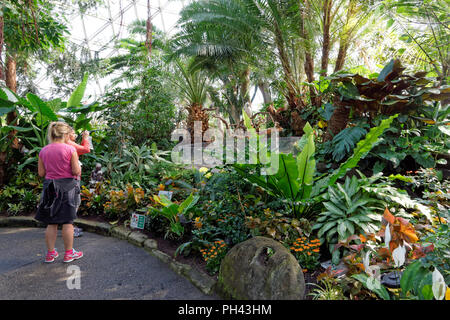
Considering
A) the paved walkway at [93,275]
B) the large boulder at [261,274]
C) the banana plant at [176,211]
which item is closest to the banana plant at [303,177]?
the banana plant at [176,211]

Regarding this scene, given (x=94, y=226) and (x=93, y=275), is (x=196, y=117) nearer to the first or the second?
(x=94, y=226)

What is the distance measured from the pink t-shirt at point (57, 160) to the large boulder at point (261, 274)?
1.79 metres

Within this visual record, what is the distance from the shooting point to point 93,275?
2518 mm

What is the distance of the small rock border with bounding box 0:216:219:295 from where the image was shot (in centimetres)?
230

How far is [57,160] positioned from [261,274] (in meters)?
2.16

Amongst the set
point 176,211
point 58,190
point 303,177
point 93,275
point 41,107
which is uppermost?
point 41,107

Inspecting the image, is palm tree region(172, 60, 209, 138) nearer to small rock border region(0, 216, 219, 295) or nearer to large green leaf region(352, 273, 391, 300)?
small rock border region(0, 216, 219, 295)

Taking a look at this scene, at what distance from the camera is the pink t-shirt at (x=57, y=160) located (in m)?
2.73

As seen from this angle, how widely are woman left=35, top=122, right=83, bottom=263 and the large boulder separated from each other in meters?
1.61

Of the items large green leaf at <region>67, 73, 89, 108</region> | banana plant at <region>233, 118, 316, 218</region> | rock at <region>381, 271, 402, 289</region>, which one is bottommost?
rock at <region>381, 271, 402, 289</region>

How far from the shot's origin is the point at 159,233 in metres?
3.36

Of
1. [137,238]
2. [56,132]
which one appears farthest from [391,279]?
[56,132]

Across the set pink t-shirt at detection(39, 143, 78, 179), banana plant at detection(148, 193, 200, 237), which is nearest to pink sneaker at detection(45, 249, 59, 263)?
pink t-shirt at detection(39, 143, 78, 179)
